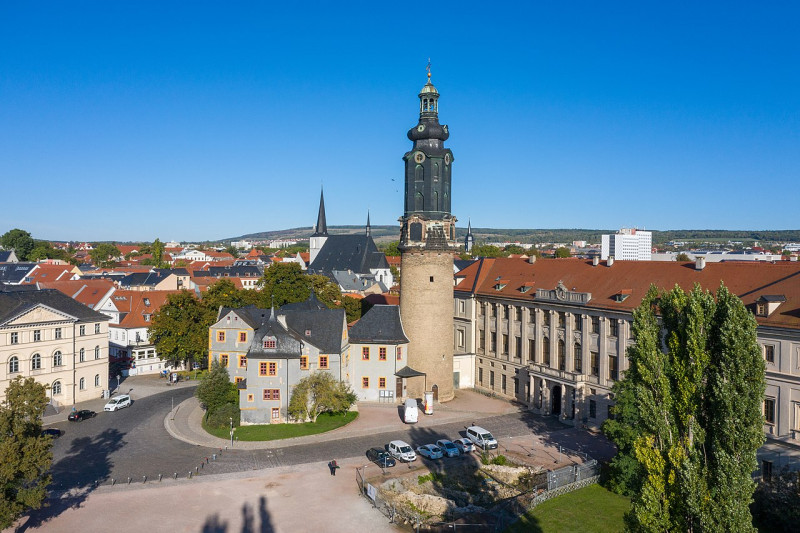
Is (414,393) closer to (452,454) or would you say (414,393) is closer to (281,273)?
(452,454)

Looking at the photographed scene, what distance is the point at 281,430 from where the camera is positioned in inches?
1757

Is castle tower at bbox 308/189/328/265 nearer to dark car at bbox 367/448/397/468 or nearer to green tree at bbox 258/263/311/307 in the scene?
green tree at bbox 258/263/311/307

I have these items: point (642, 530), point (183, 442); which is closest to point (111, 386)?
point (183, 442)

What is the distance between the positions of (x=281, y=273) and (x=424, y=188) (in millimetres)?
29900

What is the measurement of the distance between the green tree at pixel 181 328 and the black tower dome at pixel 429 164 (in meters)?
27.2

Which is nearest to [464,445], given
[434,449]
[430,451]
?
[434,449]

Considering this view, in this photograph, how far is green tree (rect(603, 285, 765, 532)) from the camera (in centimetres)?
1780

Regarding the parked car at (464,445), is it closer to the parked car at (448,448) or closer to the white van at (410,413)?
the parked car at (448,448)

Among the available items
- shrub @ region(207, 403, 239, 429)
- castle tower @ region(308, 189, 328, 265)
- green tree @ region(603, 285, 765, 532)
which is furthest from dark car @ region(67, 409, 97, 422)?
castle tower @ region(308, 189, 328, 265)

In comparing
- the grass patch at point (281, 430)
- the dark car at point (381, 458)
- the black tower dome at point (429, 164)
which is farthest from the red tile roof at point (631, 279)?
the dark car at point (381, 458)

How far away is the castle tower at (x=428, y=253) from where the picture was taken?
51781mm

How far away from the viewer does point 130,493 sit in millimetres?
32594

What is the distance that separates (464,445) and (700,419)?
23255 millimetres

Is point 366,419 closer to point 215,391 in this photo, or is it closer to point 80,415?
point 215,391
